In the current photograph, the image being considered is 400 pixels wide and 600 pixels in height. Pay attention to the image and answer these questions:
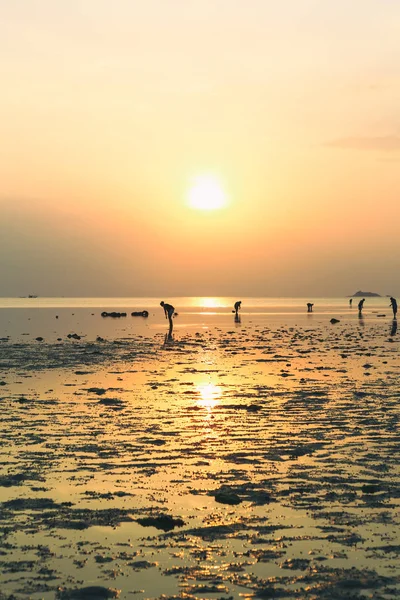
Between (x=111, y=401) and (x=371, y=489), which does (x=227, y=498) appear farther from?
(x=111, y=401)

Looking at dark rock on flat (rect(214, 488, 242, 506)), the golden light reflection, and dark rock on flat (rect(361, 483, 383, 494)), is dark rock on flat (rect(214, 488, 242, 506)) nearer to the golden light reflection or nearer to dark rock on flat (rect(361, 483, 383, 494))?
dark rock on flat (rect(361, 483, 383, 494))

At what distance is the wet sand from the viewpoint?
8.14 metres

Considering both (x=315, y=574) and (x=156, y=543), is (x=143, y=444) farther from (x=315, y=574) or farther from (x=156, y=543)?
(x=315, y=574)

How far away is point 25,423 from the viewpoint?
1780 centimetres

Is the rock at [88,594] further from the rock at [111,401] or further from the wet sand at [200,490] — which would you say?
the rock at [111,401]

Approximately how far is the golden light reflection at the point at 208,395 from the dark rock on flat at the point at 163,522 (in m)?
9.99

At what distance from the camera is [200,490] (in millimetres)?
11680

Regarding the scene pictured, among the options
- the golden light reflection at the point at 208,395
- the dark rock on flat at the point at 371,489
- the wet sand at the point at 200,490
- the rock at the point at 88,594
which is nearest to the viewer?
the rock at the point at 88,594

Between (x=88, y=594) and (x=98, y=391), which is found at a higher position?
(x=98, y=391)

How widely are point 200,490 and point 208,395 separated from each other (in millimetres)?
11308

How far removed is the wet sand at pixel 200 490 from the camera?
26.7ft

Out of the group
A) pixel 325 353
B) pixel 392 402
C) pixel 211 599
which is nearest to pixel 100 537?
pixel 211 599

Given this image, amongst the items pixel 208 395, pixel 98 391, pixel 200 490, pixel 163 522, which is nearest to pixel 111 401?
pixel 98 391

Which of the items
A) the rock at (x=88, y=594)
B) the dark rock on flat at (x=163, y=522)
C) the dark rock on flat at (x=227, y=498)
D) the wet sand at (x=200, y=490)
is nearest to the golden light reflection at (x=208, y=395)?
the wet sand at (x=200, y=490)
